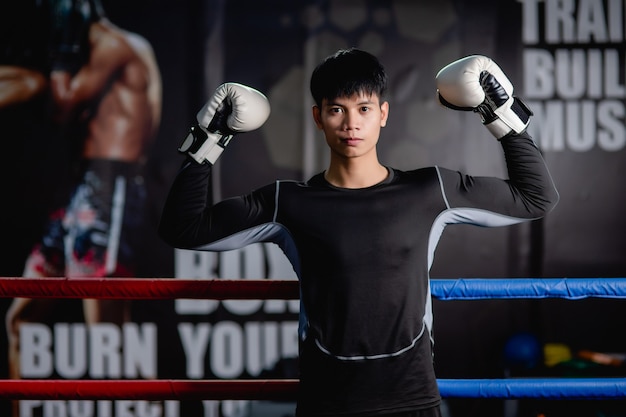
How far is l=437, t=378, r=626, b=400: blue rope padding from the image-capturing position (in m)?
1.51

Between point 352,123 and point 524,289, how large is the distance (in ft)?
1.95

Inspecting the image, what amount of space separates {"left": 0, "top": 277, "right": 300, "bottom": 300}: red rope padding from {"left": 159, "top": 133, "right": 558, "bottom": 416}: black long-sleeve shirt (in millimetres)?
217

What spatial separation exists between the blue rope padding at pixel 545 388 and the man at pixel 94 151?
6.53 feet

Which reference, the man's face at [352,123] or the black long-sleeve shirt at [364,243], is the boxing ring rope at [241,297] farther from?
the man's face at [352,123]

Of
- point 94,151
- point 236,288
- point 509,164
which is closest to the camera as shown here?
point 509,164

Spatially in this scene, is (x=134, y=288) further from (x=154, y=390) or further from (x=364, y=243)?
(x=364, y=243)

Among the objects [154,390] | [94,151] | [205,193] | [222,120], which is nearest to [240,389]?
[154,390]

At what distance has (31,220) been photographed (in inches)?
122

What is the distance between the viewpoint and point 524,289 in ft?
4.90

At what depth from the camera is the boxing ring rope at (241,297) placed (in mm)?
1490

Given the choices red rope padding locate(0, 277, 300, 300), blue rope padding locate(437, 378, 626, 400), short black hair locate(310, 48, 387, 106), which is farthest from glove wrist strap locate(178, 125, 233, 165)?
blue rope padding locate(437, 378, 626, 400)

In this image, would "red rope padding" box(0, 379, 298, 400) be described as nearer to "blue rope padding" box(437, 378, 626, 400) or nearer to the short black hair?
"blue rope padding" box(437, 378, 626, 400)

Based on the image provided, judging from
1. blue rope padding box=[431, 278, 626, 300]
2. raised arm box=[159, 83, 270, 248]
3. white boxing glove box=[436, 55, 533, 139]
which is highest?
white boxing glove box=[436, 55, 533, 139]

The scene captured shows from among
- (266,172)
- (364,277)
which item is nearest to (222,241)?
(364,277)
